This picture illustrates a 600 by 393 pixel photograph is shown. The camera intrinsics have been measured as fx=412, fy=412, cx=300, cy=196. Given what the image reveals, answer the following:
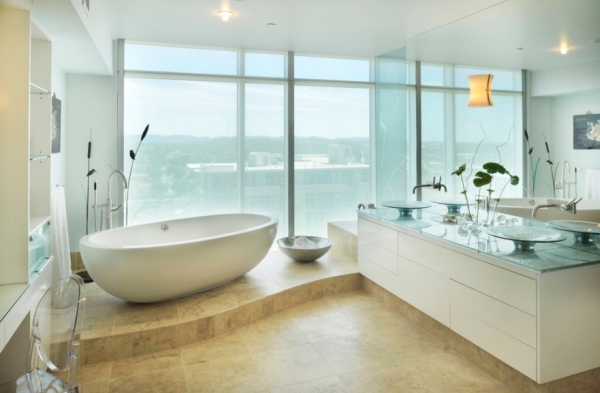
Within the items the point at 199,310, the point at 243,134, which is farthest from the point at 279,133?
the point at 199,310

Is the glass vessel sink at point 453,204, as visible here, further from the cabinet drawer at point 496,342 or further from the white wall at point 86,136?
the white wall at point 86,136

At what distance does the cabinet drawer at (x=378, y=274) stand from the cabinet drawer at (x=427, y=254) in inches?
10.4

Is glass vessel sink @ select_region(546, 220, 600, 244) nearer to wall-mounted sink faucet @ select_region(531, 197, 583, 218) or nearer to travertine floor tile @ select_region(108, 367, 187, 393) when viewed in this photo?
wall-mounted sink faucet @ select_region(531, 197, 583, 218)

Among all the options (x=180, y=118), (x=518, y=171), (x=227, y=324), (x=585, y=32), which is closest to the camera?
(x=585, y=32)

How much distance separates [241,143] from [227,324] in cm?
229

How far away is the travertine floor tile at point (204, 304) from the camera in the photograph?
2.98 meters

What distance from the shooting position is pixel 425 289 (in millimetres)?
2809

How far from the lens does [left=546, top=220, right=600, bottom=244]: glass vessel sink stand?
2.31 metres

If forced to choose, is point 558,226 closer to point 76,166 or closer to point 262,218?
point 262,218

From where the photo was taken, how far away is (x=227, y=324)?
304 cm

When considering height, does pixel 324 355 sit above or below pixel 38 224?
below

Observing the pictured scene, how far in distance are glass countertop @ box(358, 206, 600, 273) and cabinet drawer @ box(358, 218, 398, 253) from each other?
9cm

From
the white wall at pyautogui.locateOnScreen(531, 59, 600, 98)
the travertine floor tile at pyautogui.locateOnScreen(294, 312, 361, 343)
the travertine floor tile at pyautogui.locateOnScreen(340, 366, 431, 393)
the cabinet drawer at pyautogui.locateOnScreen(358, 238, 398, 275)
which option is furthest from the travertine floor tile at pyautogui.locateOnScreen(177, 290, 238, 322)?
the white wall at pyautogui.locateOnScreen(531, 59, 600, 98)

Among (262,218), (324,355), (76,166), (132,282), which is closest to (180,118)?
(76,166)
